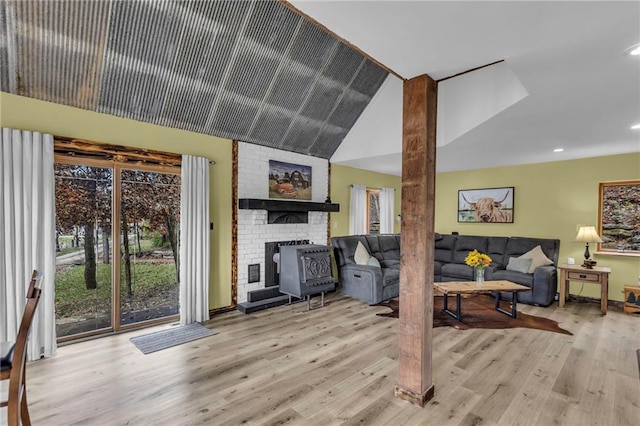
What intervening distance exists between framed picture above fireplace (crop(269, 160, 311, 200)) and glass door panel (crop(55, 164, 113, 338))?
2156mm

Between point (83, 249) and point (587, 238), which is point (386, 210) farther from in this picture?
point (83, 249)

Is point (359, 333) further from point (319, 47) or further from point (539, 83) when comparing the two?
point (319, 47)

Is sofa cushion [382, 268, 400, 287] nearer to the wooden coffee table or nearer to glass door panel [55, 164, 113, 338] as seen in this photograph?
the wooden coffee table

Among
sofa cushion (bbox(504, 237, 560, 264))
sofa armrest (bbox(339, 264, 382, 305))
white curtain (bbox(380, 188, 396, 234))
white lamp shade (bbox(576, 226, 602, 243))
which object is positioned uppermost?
white curtain (bbox(380, 188, 396, 234))

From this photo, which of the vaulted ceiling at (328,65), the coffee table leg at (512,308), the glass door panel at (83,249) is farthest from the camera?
the coffee table leg at (512,308)

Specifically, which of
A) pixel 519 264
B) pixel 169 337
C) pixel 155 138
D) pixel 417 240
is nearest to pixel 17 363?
pixel 169 337

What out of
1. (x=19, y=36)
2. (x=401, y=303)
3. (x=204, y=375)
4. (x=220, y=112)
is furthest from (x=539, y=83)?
(x=19, y=36)

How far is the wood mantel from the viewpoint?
434 cm

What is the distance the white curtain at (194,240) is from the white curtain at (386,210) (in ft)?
13.7

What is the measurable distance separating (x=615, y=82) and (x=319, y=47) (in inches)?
115

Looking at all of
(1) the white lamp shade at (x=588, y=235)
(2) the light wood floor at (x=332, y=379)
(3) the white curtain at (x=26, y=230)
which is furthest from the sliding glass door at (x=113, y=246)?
(1) the white lamp shade at (x=588, y=235)

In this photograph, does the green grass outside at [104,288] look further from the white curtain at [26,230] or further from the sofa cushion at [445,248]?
the sofa cushion at [445,248]

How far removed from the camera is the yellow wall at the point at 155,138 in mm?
2851

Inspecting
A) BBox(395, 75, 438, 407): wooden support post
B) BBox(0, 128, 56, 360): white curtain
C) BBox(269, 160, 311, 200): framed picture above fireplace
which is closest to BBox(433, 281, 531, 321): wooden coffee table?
BBox(395, 75, 438, 407): wooden support post
